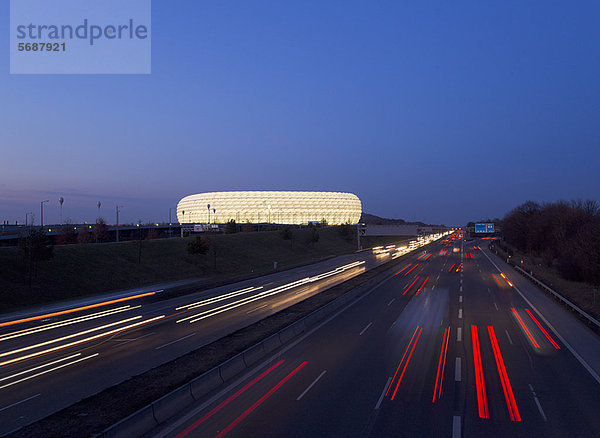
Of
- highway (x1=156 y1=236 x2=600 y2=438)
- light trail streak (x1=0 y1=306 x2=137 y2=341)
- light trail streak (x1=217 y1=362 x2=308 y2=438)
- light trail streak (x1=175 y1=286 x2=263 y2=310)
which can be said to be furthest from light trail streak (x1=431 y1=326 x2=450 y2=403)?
light trail streak (x1=0 y1=306 x2=137 y2=341)

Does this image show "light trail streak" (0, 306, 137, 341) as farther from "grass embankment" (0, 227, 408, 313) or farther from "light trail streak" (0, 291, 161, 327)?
"grass embankment" (0, 227, 408, 313)

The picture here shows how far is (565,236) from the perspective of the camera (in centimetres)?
6944

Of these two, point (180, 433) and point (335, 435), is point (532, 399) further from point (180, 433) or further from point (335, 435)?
point (180, 433)

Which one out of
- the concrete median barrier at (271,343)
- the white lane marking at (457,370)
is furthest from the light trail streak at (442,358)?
the concrete median barrier at (271,343)

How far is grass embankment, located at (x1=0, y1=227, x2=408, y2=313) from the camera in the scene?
3625 cm

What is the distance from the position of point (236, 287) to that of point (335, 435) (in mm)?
32977

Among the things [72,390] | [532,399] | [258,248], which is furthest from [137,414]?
[258,248]

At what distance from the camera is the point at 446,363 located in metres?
16.5

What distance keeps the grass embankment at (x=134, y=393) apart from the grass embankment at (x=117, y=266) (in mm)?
21486

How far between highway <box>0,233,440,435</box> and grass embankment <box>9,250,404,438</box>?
1133mm

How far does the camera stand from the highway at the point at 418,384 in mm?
11016

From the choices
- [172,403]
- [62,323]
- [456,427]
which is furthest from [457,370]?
[62,323]

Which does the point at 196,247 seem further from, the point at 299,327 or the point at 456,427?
the point at 456,427

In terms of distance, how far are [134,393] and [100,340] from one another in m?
9.71
